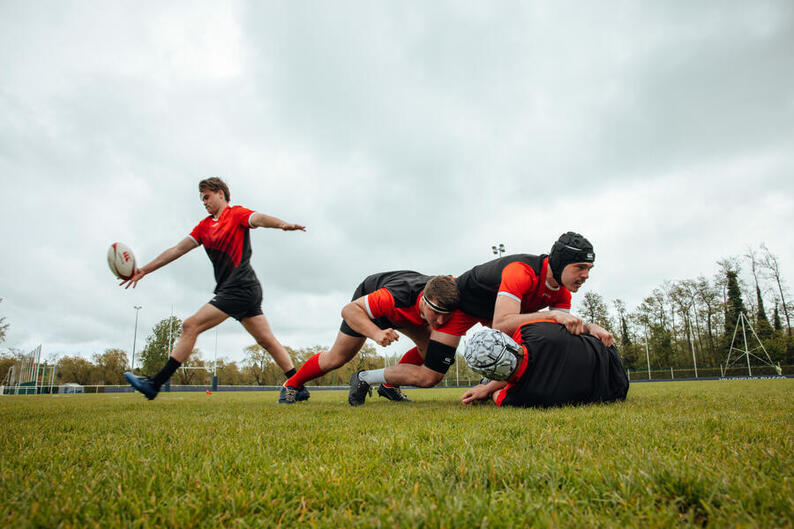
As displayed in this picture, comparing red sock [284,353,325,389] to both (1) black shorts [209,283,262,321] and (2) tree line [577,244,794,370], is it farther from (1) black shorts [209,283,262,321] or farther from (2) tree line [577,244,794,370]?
(2) tree line [577,244,794,370]

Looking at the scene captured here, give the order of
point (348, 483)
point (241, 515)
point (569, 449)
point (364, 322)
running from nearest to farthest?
point (241, 515) < point (348, 483) < point (569, 449) < point (364, 322)

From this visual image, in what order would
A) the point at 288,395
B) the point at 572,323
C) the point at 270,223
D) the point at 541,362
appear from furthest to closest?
the point at 270,223
the point at 288,395
the point at 572,323
the point at 541,362

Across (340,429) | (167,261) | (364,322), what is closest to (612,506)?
(340,429)

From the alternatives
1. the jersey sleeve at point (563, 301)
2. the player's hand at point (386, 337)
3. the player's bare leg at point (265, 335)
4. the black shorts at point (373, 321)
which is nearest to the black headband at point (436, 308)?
the player's hand at point (386, 337)

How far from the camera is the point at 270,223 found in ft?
18.4

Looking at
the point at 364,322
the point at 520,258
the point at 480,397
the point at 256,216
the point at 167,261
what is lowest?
the point at 480,397

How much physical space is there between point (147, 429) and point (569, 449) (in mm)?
2500

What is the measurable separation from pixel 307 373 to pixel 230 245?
2039mm

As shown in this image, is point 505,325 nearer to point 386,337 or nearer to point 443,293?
point 443,293

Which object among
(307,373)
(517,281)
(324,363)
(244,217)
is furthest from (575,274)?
(244,217)

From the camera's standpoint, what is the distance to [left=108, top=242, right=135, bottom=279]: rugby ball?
19.2ft

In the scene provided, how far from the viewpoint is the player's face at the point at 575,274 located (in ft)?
13.0

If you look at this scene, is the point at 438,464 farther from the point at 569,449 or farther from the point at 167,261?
the point at 167,261

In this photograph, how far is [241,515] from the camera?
1.19 m
